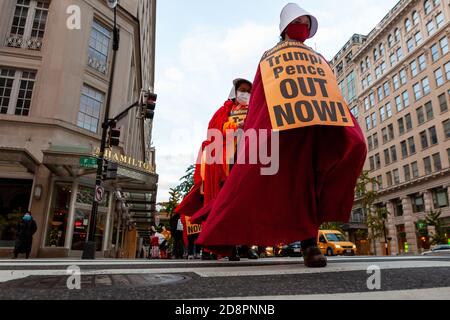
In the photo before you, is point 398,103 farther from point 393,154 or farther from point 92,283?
point 92,283

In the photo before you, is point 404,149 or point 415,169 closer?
point 415,169

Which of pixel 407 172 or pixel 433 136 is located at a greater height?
pixel 433 136

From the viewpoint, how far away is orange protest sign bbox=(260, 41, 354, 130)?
2.84 metres

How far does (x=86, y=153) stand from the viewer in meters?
13.6

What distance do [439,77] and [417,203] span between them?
14.5 meters

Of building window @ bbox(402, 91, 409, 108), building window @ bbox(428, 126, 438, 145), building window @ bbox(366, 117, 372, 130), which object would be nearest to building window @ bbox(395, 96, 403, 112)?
building window @ bbox(402, 91, 409, 108)

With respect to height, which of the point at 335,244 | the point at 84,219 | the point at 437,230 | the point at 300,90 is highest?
the point at 437,230

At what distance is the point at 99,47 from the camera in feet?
58.9

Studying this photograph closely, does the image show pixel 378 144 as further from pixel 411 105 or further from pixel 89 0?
pixel 89 0

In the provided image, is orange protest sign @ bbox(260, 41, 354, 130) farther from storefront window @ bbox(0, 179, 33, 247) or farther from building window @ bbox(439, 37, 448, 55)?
building window @ bbox(439, 37, 448, 55)

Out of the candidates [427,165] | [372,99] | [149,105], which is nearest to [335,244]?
[149,105]

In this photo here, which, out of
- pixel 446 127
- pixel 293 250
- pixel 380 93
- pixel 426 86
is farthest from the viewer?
pixel 380 93
